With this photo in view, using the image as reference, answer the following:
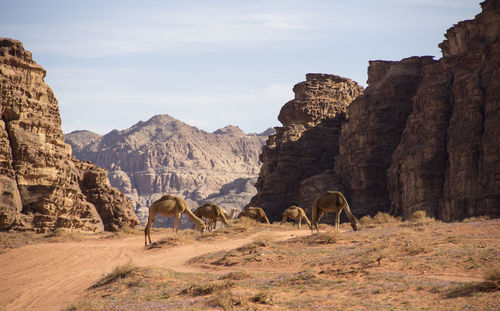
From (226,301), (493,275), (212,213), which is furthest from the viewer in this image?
(212,213)

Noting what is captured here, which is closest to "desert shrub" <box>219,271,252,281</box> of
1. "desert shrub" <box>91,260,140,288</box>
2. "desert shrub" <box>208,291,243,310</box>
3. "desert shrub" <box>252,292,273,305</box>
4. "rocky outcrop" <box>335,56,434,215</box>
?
"desert shrub" <box>208,291,243,310</box>

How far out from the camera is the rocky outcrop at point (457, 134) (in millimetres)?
42844

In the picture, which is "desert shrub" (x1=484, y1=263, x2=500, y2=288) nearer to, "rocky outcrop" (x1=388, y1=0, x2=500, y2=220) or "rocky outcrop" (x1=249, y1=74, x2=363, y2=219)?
"rocky outcrop" (x1=388, y1=0, x2=500, y2=220)

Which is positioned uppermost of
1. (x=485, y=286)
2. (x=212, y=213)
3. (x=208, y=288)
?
(x=212, y=213)

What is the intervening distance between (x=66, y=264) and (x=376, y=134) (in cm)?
4415

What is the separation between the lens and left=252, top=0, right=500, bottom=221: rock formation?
43.9 meters

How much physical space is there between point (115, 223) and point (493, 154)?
3301 cm

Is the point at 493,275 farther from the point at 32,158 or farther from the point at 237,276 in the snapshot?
the point at 32,158

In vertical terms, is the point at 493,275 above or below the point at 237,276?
above

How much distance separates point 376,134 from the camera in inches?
2304

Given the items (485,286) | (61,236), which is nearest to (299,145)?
(61,236)

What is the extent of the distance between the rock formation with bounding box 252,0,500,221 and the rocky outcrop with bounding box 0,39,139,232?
3078 cm

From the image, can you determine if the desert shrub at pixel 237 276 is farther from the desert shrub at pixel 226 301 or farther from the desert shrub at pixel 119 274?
the desert shrub at pixel 119 274

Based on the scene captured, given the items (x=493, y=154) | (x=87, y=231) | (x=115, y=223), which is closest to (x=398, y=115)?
(x=493, y=154)
